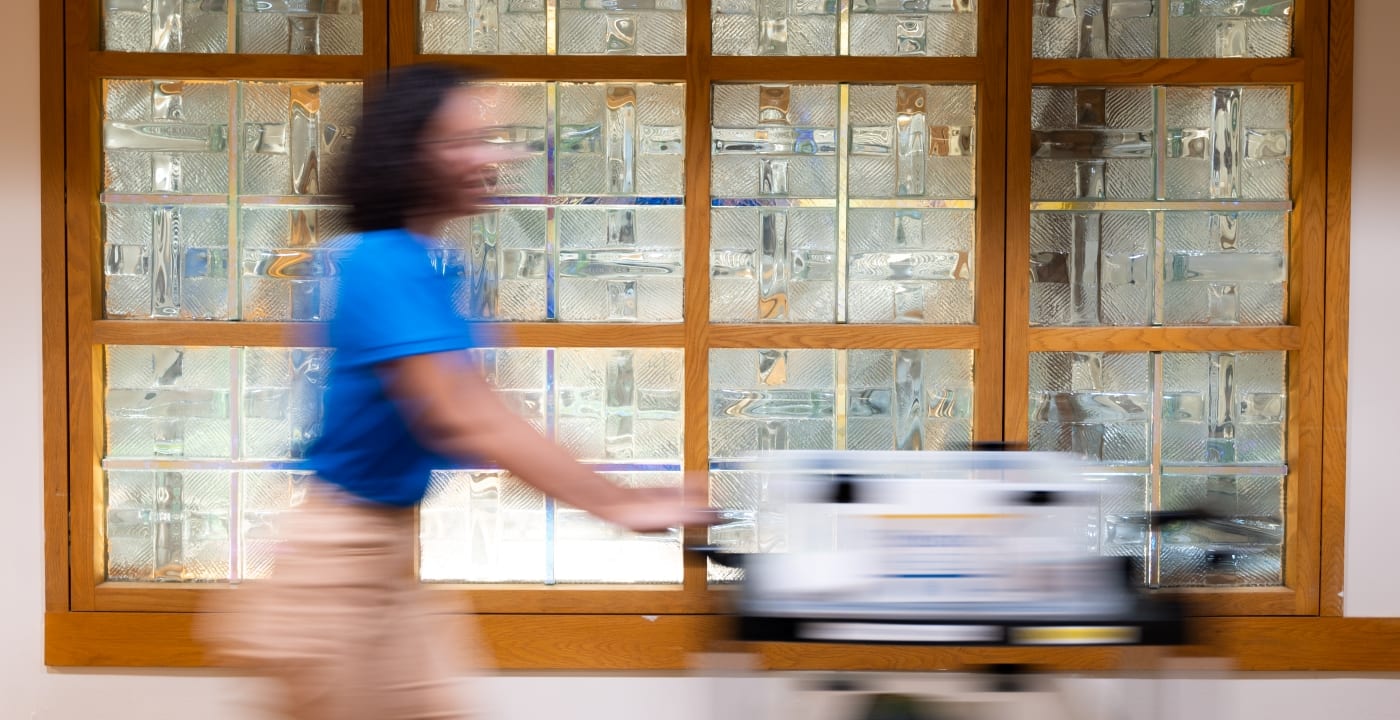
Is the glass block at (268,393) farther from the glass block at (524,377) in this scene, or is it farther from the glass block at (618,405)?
the glass block at (618,405)

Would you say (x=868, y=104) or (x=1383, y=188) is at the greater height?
(x=868, y=104)

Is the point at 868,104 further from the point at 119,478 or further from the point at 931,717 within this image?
the point at 119,478

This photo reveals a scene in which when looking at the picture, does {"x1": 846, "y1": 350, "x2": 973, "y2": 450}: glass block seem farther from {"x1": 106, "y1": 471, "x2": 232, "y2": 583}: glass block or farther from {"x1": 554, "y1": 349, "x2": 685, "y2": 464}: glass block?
{"x1": 106, "y1": 471, "x2": 232, "y2": 583}: glass block

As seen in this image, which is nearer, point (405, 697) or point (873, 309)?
point (405, 697)

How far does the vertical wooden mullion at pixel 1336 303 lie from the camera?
2852 mm

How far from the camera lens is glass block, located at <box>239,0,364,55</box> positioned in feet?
9.52

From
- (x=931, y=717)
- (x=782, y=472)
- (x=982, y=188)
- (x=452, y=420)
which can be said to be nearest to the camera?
(x=452, y=420)

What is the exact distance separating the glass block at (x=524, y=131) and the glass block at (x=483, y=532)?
0.74m

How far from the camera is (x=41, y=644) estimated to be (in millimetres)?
2871

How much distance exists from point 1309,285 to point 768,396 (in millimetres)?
1367

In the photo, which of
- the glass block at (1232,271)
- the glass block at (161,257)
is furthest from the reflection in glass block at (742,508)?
the glass block at (161,257)

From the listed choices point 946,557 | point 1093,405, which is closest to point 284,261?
point 946,557

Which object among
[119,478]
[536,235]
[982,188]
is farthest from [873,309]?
[119,478]

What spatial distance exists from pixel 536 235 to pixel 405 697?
173 centimetres
